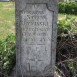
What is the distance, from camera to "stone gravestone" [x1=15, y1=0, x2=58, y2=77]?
4.59 m

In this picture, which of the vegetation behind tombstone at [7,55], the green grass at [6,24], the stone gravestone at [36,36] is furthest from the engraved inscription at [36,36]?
the green grass at [6,24]

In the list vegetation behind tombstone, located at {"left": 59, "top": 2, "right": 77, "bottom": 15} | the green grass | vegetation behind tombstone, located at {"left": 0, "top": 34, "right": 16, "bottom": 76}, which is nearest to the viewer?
vegetation behind tombstone, located at {"left": 0, "top": 34, "right": 16, "bottom": 76}

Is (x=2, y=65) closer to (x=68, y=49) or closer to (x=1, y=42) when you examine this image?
(x=1, y=42)

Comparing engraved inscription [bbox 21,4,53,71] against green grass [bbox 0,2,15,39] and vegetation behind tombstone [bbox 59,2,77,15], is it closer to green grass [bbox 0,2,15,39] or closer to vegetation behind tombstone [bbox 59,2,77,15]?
green grass [bbox 0,2,15,39]

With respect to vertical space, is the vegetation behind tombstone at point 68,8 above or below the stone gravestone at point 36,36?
above

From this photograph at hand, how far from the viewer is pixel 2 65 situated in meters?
5.15

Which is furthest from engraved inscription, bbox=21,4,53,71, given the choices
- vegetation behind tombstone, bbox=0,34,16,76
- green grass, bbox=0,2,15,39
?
green grass, bbox=0,2,15,39

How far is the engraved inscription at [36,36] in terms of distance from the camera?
4.62 m

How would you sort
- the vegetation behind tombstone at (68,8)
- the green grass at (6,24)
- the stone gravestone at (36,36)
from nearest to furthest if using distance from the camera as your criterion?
the stone gravestone at (36,36), the green grass at (6,24), the vegetation behind tombstone at (68,8)

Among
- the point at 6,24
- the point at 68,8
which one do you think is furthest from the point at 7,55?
the point at 68,8

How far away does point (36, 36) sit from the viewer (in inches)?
186

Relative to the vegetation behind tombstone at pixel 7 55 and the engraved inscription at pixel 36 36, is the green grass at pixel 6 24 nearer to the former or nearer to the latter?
the vegetation behind tombstone at pixel 7 55

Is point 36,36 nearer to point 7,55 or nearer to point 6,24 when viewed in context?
point 7,55

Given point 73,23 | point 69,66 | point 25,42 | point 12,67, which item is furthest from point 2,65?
point 73,23
